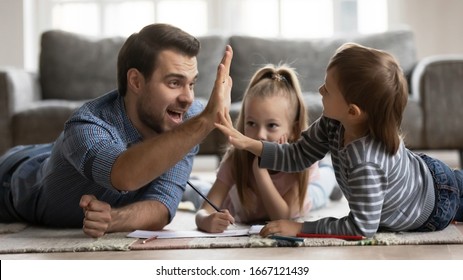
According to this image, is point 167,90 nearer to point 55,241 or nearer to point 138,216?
point 138,216

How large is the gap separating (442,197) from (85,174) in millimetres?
933

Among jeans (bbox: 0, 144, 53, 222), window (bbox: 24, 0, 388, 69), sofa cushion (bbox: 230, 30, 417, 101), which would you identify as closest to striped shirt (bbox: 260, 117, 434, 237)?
jeans (bbox: 0, 144, 53, 222)

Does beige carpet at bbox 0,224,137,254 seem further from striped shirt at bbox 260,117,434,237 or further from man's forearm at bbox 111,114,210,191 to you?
striped shirt at bbox 260,117,434,237

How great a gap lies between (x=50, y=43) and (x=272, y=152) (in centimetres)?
318

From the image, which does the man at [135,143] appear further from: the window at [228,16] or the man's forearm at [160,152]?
the window at [228,16]

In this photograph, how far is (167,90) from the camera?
205cm

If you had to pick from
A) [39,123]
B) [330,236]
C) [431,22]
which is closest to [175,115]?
[330,236]

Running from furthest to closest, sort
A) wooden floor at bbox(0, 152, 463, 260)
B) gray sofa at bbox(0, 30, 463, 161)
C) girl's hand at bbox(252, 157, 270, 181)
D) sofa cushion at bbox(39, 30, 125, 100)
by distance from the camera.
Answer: sofa cushion at bbox(39, 30, 125, 100) → gray sofa at bbox(0, 30, 463, 161) → girl's hand at bbox(252, 157, 270, 181) → wooden floor at bbox(0, 152, 463, 260)

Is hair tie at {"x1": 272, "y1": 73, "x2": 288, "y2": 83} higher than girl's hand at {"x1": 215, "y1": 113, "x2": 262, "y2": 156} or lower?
higher

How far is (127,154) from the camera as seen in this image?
1.84m

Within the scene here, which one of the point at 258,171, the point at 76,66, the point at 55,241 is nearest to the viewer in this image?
the point at 55,241

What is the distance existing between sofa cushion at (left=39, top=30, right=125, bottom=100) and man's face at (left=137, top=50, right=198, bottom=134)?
8.96ft

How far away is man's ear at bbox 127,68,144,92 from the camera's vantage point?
6.85 ft

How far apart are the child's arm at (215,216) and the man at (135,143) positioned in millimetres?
94
